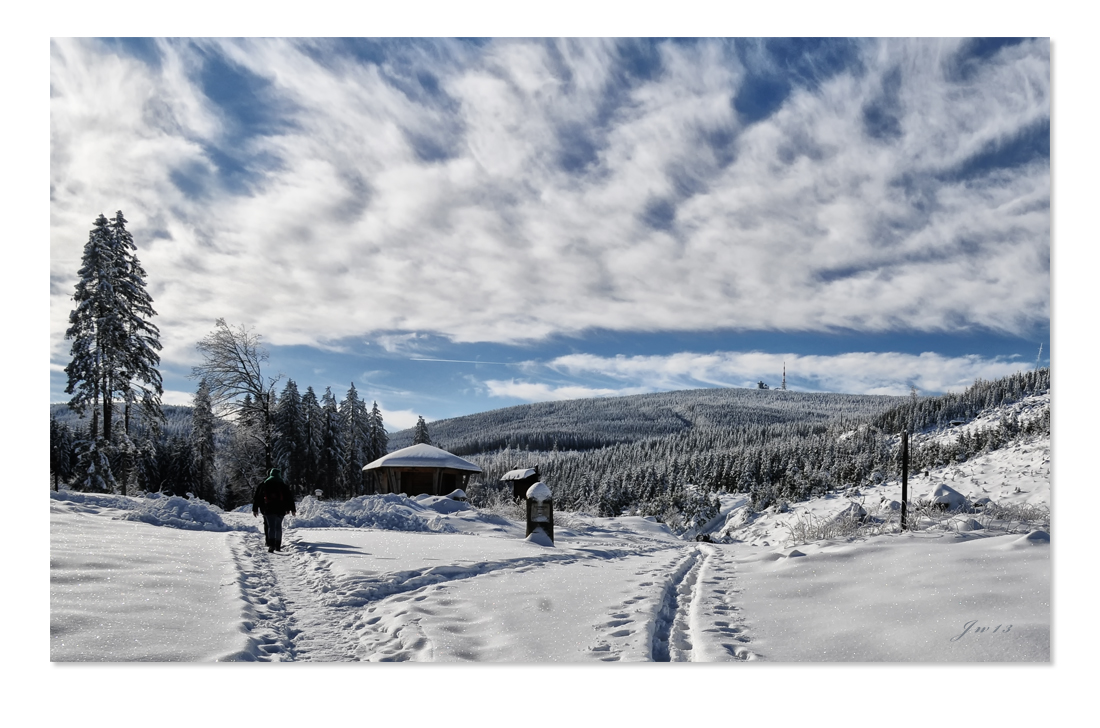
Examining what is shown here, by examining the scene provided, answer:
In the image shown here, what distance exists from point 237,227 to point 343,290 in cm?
157

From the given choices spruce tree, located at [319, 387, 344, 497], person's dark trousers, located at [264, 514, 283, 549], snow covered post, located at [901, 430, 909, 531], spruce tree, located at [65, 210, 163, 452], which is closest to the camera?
spruce tree, located at [65, 210, 163, 452]

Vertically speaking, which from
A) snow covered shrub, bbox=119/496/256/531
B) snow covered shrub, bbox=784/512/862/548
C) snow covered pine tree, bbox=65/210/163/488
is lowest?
snow covered shrub, bbox=119/496/256/531

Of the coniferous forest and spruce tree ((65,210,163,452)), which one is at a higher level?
spruce tree ((65,210,163,452))

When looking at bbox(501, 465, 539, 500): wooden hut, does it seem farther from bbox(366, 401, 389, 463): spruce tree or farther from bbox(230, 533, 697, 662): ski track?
bbox(230, 533, 697, 662): ski track

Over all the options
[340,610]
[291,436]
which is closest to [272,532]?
[340,610]

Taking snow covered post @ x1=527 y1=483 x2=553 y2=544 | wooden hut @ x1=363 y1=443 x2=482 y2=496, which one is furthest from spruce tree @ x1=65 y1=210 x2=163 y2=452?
wooden hut @ x1=363 y1=443 x2=482 y2=496

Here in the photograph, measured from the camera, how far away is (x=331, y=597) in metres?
6.66

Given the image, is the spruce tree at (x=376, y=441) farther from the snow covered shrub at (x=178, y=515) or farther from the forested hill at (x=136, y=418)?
the snow covered shrub at (x=178, y=515)

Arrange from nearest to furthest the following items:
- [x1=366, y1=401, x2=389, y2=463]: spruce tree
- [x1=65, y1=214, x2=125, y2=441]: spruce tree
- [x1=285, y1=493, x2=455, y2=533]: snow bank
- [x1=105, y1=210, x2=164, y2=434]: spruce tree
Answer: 1. [x1=105, y1=210, x2=164, y2=434]: spruce tree
2. [x1=65, y1=214, x2=125, y2=441]: spruce tree
3. [x1=285, y1=493, x2=455, y2=533]: snow bank
4. [x1=366, y1=401, x2=389, y2=463]: spruce tree

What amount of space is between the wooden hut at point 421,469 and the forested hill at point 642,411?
0.67 meters

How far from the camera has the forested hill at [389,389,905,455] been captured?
12203 millimetres

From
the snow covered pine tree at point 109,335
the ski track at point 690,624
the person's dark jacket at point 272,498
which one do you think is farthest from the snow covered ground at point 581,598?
the snow covered pine tree at point 109,335
